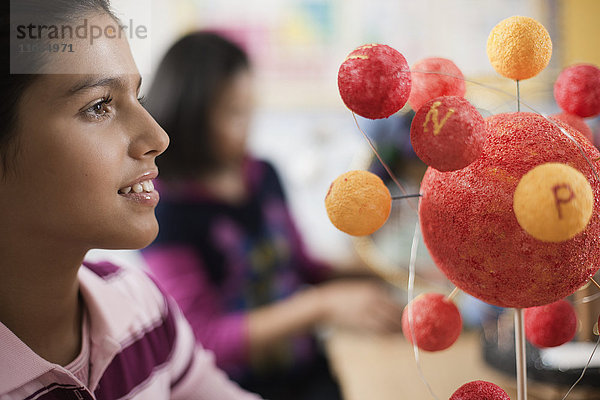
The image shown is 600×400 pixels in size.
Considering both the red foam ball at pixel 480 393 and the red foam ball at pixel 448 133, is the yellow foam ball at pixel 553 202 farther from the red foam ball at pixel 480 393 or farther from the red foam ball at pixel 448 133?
the red foam ball at pixel 480 393

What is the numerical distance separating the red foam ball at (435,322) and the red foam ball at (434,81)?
163 mm

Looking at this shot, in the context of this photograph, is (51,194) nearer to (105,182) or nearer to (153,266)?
(105,182)

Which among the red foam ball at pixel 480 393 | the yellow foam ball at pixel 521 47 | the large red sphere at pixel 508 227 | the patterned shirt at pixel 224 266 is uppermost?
the yellow foam ball at pixel 521 47

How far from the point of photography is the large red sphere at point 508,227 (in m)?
0.34

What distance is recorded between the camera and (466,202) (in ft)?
1.17

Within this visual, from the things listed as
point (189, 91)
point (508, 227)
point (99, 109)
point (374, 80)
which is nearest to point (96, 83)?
point (99, 109)

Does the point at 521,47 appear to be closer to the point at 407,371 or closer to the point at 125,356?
the point at 125,356

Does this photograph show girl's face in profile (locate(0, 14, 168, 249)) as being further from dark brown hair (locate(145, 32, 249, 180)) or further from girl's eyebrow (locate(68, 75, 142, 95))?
dark brown hair (locate(145, 32, 249, 180))

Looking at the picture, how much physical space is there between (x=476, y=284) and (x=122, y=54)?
13.5 inches

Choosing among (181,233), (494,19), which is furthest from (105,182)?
(494,19)

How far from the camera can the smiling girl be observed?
0.40m

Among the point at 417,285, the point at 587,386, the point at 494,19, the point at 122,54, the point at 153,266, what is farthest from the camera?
the point at 494,19

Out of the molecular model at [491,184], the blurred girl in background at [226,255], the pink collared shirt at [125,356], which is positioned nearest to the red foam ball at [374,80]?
the molecular model at [491,184]

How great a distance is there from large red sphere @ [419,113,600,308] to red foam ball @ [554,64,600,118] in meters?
0.05
